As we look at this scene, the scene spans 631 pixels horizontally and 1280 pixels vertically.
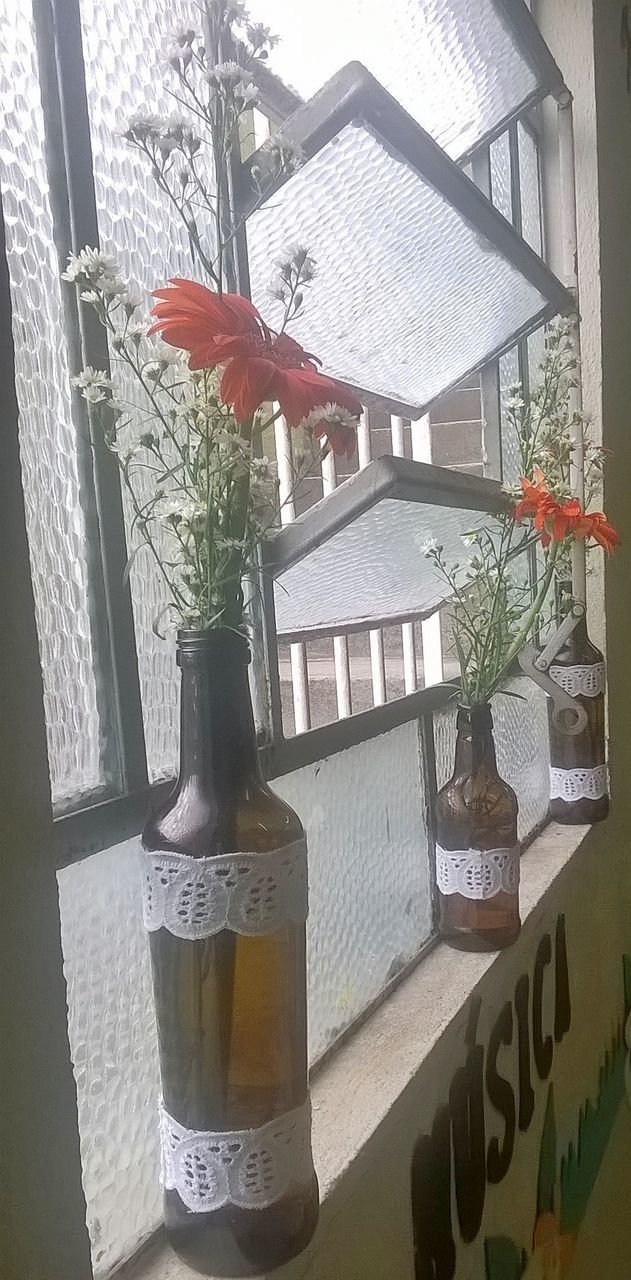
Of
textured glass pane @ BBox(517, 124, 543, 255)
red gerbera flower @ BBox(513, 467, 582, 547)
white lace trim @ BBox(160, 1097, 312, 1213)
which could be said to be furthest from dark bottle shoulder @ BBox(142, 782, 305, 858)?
textured glass pane @ BBox(517, 124, 543, 255)

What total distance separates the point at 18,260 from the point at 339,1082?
0.61 metres

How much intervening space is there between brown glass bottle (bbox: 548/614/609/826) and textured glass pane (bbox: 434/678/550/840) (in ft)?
0.08

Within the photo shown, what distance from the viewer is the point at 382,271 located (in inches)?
31.8

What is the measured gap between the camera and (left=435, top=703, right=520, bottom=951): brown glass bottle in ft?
2.93

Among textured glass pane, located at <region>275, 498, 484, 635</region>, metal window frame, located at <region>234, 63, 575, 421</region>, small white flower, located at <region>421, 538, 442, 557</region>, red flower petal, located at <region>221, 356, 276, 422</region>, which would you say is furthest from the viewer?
small white flower, located at <region>421, 538, 442, 557</region>

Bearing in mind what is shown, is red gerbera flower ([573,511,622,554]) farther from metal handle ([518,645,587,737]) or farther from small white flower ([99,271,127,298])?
small white flower ([99,271,127,298])

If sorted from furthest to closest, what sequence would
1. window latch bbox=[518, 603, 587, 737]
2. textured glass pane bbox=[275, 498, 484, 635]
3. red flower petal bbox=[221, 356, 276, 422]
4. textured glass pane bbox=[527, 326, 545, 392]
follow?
textured glass pane bbox=[527, 326, 545, 392] < window latch bbox=[518, 603, 587, 737] < textured glass pane bbox=[275, 498, 484, 635] < red flower petal bbox=[221, 356, 276, 422]

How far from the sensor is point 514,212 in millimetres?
1301

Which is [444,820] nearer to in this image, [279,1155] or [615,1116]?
[279,1155]

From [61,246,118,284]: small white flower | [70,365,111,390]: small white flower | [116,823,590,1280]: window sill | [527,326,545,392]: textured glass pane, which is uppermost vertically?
[527,326,545,392]: textured glass pane

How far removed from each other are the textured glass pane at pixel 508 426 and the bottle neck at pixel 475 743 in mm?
464

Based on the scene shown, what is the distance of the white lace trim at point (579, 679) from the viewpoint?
125cm

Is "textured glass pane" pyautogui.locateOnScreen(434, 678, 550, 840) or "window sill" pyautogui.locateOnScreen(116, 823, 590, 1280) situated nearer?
"window sill" pyautogui.locateOnScreen(116, 823, 590, 1280)

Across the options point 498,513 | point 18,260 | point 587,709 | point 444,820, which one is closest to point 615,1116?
point 587,709
